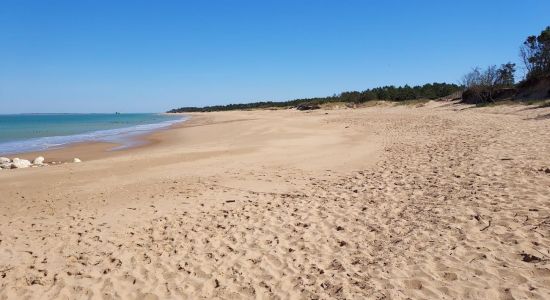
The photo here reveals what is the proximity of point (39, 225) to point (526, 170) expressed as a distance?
9.53 metres

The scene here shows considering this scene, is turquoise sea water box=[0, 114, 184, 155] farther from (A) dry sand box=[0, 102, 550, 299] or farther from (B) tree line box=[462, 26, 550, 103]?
(B) tree line box=[462, 26, 550, 103]

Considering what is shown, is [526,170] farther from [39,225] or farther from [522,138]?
[39,225]

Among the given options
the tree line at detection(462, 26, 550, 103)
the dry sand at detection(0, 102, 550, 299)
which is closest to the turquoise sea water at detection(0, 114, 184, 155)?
the dry sand at detection(0, 102, 550, 299)

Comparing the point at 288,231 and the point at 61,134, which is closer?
the point at 288,231

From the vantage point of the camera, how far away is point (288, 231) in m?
5.95

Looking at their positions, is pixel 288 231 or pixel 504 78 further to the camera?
pixel 504 78

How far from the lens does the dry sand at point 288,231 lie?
4289 millimetres

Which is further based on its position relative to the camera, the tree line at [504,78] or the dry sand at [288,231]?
the tree line at [504,78]

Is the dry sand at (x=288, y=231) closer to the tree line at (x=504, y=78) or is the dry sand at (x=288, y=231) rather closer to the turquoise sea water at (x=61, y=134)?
the turquoise sea water at (x=61, y=134)

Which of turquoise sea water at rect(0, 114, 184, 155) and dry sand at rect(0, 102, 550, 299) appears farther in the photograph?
turquoise sea water at rect(0, 114, 184, 155)

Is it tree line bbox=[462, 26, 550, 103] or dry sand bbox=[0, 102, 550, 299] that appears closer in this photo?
dry sand bbox=[0, 102, 550, 299]

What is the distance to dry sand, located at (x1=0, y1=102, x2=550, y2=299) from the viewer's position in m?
4.29

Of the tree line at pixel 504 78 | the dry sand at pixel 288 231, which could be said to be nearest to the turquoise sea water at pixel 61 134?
the dry sand at pixel 288 231

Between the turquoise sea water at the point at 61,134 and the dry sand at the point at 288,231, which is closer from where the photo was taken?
the dry sand at the point at 288,231
